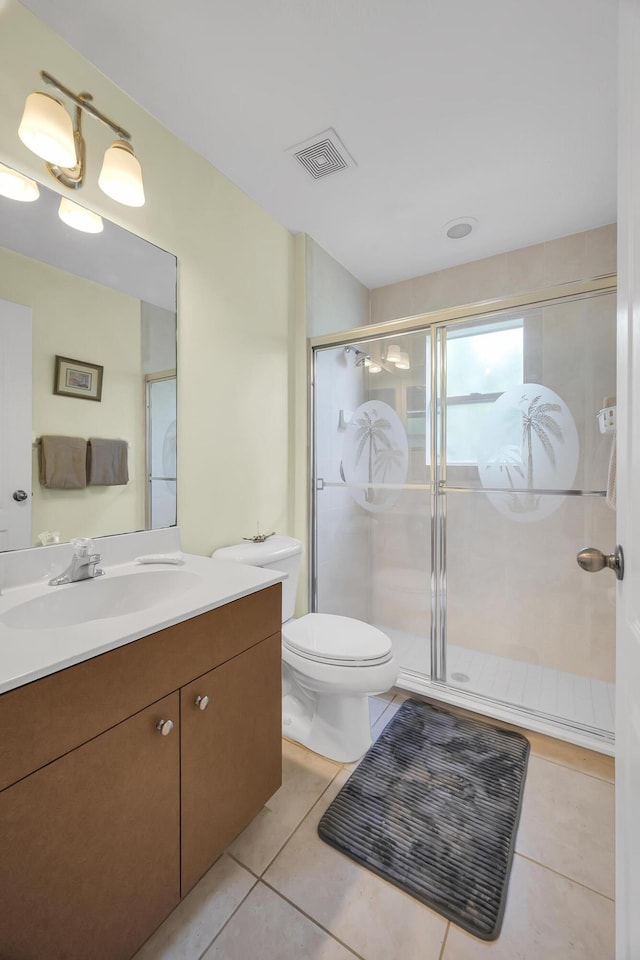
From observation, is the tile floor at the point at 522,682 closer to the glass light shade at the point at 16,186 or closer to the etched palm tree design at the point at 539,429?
the etched palm tree design at the point at 539,429

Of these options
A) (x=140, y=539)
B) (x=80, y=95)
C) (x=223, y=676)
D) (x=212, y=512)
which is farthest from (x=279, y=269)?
(x=223, y=676)

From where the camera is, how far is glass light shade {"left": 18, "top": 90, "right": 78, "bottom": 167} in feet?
3.24

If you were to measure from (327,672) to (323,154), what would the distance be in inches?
77.8

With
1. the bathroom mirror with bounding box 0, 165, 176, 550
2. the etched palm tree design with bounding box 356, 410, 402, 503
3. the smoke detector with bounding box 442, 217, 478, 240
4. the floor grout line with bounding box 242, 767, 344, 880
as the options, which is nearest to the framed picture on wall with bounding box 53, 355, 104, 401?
the bathroom mirror with bounding box 0, 165, 176, 550

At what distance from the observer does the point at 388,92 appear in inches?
51.0

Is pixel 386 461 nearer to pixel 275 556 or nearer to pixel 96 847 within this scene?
pixel 275 556

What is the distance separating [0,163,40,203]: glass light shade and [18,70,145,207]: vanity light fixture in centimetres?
8

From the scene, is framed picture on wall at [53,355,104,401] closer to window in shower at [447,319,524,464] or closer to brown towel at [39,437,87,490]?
brown towel at [39,437,87,490]

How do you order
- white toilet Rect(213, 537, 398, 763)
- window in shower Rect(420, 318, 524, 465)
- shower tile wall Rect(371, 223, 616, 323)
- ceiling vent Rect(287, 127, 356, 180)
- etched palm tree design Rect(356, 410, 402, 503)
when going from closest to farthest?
white toilet Rect(213, 537, 398, 763) → ceiling vent Rect(287, 127, 356, 180) → window in shower Rect(420, 318, 524, 465) → shower tile wall Rect(371, 223, 616, 323) → etched palm tree design Rect(356, 410, 402, 503)

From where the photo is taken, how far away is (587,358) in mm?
1760

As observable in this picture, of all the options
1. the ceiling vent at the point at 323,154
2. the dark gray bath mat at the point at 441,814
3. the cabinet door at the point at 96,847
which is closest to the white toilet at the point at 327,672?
the dark gray bath mat at the point at 441,814

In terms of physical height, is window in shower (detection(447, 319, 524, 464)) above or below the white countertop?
above

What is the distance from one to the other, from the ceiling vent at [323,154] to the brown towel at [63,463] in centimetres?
138

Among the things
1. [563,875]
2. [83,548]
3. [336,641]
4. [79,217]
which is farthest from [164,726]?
[79,217]
